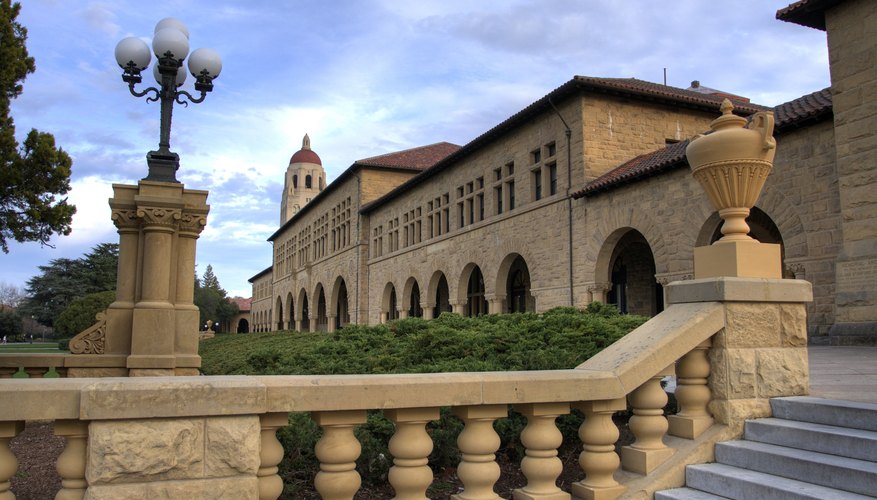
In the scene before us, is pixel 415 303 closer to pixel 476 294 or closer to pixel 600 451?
pixel 476 294

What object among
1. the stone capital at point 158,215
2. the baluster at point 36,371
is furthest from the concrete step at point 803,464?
the baluster at point 36,371

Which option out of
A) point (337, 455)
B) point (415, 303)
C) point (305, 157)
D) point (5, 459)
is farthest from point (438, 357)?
point (305, 157)

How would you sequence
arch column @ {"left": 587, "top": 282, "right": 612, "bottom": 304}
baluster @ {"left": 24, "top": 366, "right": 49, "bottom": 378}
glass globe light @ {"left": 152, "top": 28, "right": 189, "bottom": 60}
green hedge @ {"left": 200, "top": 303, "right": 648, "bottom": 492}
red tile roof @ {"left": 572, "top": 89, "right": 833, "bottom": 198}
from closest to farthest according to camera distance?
1. green hedge @ {"left": 200, "top": 303, "right": 648, "bottom": 492}
2. baluster @ {"left": 24, "top": 366, "right": 49, "bottom": 378}
3. glass globe light @ {"left": 152, "top": 28, "right": 189, "bottom": 60}
4. red tile roof @ {"left": 572, "top": 89, "right": 833, "bottom": 198}
5. arch column @ {"left": 587, "top": 282, "right": 612, "bottom": 304}

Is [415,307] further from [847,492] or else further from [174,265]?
[847,492]

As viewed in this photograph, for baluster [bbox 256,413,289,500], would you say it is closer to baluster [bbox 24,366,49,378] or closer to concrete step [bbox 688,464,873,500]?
concrete step [bbox 688,464,873,500]

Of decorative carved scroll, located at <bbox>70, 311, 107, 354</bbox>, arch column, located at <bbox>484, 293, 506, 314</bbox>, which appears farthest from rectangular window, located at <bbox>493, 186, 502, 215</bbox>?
decorative carved scroll, located at <bbox>70, 311, 107, 354</bbox>

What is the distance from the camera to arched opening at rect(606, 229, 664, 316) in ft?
76.7

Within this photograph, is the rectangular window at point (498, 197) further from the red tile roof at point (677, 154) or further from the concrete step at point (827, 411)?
the concrete step at point (827, 411)

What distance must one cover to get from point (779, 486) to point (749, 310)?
1.23 m

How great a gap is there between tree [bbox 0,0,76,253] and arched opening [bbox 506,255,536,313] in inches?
686

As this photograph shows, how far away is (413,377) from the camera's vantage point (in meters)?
3.40

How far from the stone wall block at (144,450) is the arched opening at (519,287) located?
2649cm

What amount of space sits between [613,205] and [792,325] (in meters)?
16.3

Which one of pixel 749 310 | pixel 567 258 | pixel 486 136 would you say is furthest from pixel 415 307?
pixel 749 310
